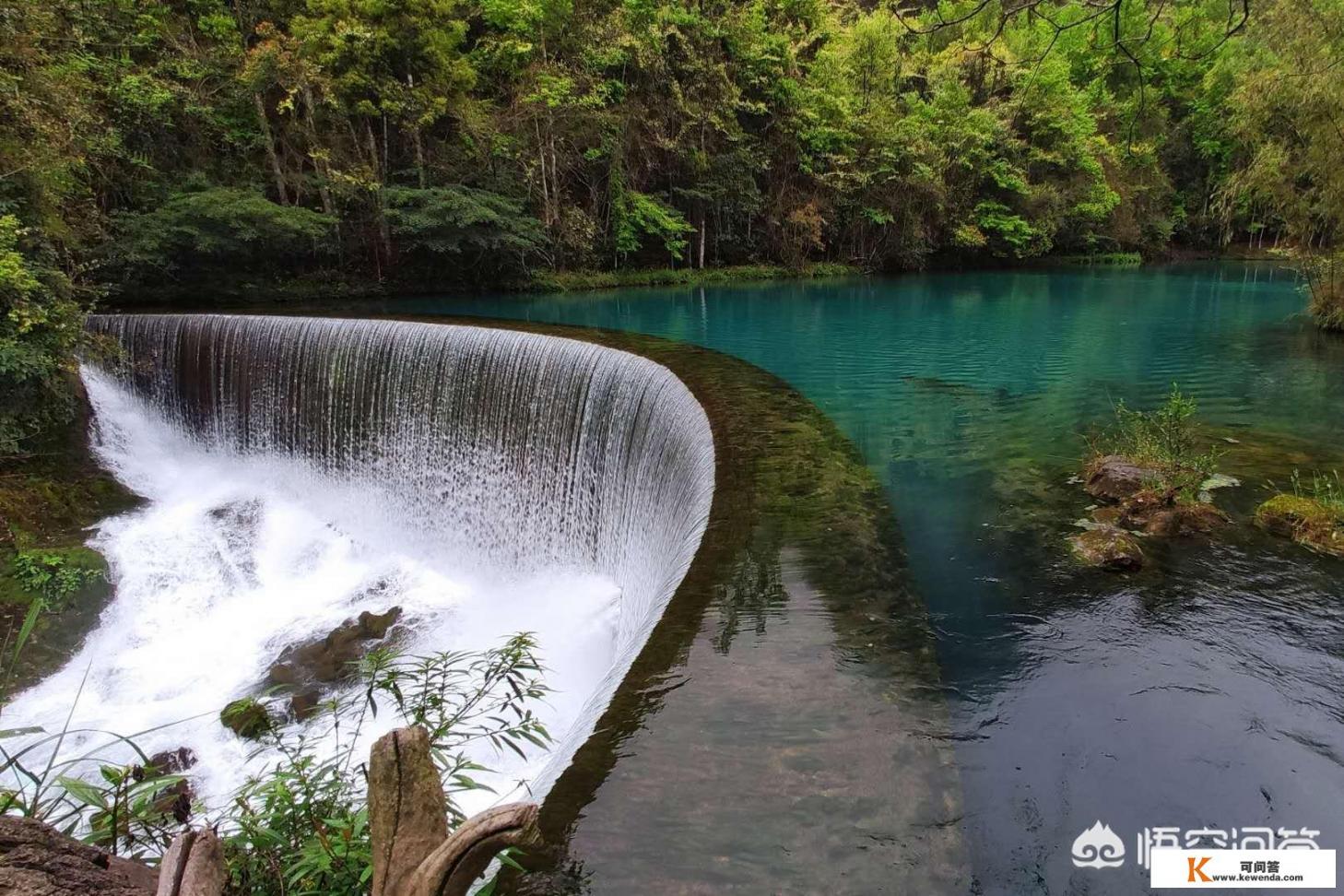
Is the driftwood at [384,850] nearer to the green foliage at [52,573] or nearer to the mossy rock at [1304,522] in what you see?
the mossy rock at [1304,522]

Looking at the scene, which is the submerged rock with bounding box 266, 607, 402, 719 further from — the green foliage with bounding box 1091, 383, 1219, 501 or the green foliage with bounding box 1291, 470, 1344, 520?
the green foliage with bounding box 1291, 470, 1344, 520

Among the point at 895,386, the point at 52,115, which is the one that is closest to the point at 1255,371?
the point at 895,386

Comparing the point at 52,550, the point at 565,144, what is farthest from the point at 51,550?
the point at 565,144

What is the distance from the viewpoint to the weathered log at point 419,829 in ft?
4.36

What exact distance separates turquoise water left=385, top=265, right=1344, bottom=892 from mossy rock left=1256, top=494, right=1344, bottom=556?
0.54 feet

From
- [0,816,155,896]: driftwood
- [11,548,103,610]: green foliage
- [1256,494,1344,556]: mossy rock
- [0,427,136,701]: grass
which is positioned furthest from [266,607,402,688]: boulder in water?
[1256,494,1344,556]: mossy rock

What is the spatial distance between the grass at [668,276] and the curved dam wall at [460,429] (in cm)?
1008

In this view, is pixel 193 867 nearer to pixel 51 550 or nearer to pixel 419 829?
pixel 419 829

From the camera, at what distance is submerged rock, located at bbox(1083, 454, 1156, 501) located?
536cm

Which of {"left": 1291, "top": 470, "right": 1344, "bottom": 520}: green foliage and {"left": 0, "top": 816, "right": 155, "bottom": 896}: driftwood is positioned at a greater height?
{"left": 0, "top": 816, "right": 155, "bottom": 896}: driftwood

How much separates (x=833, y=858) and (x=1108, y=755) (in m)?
1.54

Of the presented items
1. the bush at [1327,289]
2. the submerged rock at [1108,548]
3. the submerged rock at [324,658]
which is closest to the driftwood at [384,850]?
the submerged rock at [1108,548]

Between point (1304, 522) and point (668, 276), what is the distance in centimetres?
1926

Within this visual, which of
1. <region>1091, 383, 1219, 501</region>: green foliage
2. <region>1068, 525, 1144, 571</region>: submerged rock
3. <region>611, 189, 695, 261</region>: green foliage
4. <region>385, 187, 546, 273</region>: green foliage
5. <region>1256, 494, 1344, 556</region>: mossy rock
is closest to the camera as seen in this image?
<region>1068, 525, 1144, 571</region>: submerged rock
